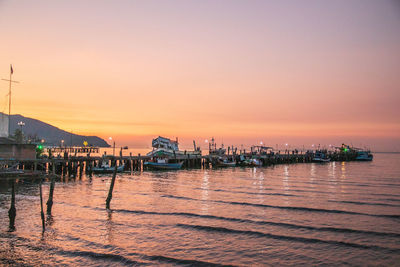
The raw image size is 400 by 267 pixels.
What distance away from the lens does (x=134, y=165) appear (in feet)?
194

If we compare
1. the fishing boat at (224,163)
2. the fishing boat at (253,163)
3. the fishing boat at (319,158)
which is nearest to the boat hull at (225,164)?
the fishing boat at (224,163)

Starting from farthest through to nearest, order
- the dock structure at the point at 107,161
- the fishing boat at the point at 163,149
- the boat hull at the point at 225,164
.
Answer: the fishing boat at the point at 163,149
the boat hull at the point at 225,164
the dock structure at the point at 107,161

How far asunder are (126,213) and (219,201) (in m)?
9.31

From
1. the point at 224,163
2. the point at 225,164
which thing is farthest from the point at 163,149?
the point at 225,164

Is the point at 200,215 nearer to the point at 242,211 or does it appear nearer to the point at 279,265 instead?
the point at 242,211

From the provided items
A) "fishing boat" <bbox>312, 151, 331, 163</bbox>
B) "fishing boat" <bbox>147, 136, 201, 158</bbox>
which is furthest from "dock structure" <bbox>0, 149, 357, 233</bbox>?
"fishing boat" <bbox>147, 136, 201, 158</bbox>

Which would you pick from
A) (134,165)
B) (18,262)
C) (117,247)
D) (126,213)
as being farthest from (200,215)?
(134,165)

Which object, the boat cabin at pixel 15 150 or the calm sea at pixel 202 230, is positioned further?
the boat cabin at pixel 15 150

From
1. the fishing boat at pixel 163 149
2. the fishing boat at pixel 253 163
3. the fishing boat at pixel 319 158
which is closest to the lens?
the fishing boat at pixel 163 149

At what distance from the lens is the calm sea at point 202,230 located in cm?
1462

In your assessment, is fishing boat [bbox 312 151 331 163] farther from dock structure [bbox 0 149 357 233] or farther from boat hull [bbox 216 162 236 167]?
boat hull [bbox 216 162 236 167]

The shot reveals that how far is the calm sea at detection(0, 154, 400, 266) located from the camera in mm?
14617

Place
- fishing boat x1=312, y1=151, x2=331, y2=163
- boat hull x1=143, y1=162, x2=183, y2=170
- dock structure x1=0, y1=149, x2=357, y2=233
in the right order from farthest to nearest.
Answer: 1. fishing boat x1=312, y1=151, x2=331, y2=163
2. boat hull x1=143, y1=162, x2=183, y2=170
3. dock structure x1=0, y1=149, x2=357, y2=233

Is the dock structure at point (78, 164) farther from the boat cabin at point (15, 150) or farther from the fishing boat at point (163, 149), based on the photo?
the fishing boat at point (163, 149)
